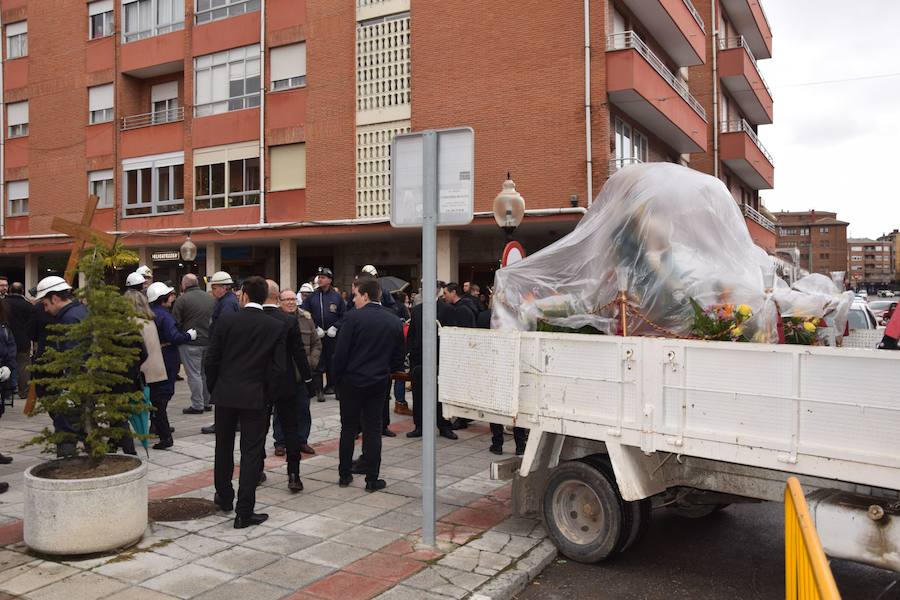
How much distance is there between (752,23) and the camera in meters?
31.1

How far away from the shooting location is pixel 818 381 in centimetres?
384

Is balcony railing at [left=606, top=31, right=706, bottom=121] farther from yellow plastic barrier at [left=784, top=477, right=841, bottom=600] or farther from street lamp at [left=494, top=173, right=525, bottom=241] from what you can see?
yellow plastic barrier at [left=784, top=477, right=841, bottom=600]

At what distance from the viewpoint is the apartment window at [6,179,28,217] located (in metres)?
30.0

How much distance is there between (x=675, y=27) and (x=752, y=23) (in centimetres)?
1181

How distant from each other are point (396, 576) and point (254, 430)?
5.67 feet

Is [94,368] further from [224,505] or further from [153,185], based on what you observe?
[153,185]

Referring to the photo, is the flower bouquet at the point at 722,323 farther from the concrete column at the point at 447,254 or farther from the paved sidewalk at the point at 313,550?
the concrete column at the point at 447,254

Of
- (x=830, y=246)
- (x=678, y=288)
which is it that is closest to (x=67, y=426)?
(x=678, y=288)

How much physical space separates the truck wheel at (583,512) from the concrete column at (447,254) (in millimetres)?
16127

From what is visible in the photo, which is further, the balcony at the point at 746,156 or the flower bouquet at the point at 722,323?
the balcony at the point at 746,156

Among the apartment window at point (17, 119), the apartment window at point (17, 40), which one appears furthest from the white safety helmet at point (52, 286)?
the apartment window at point (17, 40)

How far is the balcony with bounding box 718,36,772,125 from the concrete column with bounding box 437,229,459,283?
13888 mm

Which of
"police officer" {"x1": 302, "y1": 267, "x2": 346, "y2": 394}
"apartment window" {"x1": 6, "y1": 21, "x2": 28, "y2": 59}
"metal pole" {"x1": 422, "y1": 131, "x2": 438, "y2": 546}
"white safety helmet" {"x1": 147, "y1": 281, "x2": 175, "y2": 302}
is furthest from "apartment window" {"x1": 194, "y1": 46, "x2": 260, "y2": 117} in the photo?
"metal pole" {"x1": 422, "y1": 131, "x2": 438, "y2": 546}

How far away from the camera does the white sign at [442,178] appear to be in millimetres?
5055
